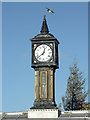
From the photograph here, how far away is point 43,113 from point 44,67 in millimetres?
4433

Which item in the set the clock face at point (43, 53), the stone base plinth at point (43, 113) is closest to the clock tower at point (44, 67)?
the clock face at point (43, 53)

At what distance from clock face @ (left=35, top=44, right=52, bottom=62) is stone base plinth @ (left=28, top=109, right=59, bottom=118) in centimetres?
484

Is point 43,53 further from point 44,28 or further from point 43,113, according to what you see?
point 43,113

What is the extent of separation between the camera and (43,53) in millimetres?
47625

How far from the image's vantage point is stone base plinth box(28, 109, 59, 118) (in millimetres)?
46719

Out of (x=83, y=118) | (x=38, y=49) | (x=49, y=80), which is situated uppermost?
(x=38, y=49)

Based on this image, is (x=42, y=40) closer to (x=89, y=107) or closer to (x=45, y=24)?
(x=45, y=24)

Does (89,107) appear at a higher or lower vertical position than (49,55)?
lower

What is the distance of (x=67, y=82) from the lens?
6550 centimetres

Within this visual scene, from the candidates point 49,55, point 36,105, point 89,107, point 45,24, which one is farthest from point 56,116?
point 89,107

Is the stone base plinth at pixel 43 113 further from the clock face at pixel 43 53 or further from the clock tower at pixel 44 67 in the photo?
the clock face at pixel 43 53

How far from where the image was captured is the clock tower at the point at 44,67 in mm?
47469

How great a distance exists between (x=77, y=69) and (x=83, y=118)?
757 inches

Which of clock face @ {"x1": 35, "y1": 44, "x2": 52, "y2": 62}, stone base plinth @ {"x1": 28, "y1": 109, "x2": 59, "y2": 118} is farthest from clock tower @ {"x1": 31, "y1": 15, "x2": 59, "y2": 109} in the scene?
stone base plinth @ {"x1": 28, "y1": 109, "x2": 59, "y2": 118}
